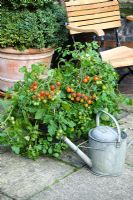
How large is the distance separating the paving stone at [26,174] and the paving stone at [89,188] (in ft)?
0.26

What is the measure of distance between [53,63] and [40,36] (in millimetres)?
917

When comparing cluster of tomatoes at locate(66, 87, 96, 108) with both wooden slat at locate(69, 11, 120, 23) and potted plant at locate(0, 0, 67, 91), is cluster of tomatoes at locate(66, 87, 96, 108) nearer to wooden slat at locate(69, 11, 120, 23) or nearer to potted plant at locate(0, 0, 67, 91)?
potted plant at locate(0, 0, 67, 91)

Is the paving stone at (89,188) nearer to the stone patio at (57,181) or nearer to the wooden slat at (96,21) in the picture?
the stone patio at (57,181)

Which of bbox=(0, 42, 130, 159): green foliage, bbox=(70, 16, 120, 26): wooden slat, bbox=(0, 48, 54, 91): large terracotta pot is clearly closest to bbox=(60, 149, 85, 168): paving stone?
bbox=(0, 42, 130, 159): green foliage

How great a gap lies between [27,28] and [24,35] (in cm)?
8

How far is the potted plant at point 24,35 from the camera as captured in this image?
4.58 m

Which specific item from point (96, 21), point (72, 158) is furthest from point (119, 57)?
point (72, 158)

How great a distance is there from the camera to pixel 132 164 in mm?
3447

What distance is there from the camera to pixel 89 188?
308 cm

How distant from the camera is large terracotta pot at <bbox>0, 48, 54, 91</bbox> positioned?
4688mm

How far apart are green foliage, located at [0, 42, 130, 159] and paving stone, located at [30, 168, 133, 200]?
0.32m

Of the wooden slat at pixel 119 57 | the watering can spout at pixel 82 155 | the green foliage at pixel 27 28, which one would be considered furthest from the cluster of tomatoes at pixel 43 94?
the green foliage at pixel 27 28

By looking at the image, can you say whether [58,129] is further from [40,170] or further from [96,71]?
[96,71]

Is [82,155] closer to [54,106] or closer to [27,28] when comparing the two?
[54,106]
